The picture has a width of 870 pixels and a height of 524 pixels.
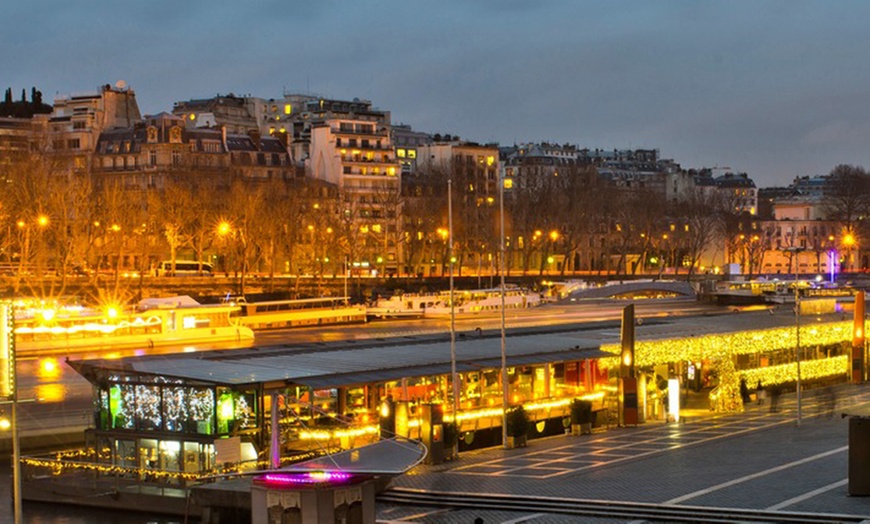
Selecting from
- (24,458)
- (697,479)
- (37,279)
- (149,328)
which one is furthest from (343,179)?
(697,479)

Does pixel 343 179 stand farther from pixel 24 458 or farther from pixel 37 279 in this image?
pixel 24 458

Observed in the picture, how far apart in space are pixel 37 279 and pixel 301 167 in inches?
1668

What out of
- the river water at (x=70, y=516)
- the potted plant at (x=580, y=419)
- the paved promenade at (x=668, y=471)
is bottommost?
the river water at (x=70, y=516)

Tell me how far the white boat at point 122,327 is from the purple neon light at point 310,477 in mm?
40433

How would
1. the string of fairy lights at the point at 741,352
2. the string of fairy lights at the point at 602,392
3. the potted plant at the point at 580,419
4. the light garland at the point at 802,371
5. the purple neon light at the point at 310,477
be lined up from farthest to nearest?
A: the light garland at the point at 802,371
the string of fairy lights at the point at 741,352
the potted plant at the point at 580,419
the string of fairy lights at the point at 602,392
the purple neon light at the point at 310,477

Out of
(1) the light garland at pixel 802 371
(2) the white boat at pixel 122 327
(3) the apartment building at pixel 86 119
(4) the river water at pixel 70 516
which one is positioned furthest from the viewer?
(3) the apartment building at pixel 86 119

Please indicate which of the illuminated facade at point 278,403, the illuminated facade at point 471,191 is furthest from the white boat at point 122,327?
the illuminated facade at point 471,191

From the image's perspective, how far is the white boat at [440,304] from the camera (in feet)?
277

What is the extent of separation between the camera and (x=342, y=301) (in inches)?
3538

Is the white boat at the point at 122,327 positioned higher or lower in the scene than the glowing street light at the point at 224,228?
lower

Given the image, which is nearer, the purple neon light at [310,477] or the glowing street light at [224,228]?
the purple neon light at [310,477]

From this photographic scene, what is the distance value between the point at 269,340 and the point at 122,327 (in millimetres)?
6983

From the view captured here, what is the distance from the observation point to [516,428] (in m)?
30.4

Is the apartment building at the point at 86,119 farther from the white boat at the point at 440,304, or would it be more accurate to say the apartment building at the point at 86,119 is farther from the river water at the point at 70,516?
the river water at the point at 70,516
